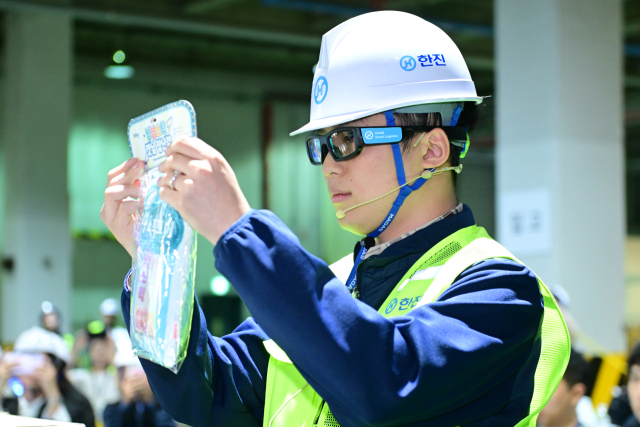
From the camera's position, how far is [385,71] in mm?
1377

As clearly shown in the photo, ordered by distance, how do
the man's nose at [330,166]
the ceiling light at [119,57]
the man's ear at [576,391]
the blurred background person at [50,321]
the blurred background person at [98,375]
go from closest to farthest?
the man's nose at [330,166]
the ceiling light at [119,57]
the man's ear at [576,391]
the blurred background person at [98,375]
the blurred background person at [50,321]

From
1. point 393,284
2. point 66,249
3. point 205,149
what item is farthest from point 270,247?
point 66,249

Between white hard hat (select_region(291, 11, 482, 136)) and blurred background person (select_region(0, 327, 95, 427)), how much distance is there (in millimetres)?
3635

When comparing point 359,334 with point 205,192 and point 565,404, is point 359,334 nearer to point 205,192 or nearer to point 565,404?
point 205,192

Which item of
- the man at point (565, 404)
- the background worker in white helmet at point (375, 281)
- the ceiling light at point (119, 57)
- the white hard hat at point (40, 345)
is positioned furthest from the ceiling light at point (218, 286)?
the background worker in white helmet at point (375, 281)

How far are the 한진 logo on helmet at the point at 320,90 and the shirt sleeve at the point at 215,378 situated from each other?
44 centimetres

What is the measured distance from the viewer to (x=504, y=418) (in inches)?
49.3

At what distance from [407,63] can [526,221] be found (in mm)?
5654

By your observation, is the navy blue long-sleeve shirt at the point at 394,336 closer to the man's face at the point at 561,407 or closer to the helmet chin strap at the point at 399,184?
the helmet chin strap at the point at 399,184

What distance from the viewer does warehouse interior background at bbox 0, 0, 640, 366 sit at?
6.77 m

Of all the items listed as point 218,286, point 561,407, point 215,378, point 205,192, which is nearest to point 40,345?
point 561,407


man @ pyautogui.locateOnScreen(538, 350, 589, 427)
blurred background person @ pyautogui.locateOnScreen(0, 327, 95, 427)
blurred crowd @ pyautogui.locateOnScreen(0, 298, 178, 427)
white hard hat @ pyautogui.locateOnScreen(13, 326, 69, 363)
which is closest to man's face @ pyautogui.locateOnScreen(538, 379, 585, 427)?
man @ pyautogui.locateOnScreen(538, 350, 589, 427)

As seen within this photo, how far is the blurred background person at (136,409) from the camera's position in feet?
14.4

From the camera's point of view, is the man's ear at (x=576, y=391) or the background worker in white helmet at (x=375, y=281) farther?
the man's ear at (x=576, y=391)
